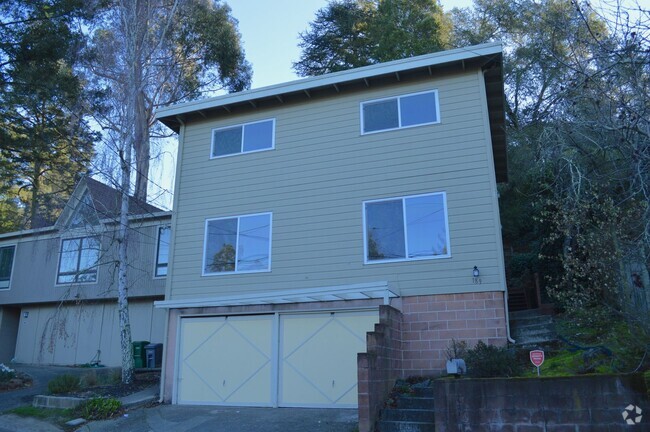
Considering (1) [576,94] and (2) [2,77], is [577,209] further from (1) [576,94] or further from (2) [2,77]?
(2) [2,77]

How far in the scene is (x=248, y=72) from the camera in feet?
91.2

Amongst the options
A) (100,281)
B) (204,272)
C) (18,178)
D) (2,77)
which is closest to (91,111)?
(2,77)

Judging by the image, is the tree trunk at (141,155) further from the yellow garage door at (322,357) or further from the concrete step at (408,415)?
the concrete step at (408,415)

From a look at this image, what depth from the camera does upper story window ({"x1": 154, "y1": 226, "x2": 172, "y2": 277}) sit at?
1790 cm

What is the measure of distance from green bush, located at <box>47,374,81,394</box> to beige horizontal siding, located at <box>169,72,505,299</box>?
127 inches

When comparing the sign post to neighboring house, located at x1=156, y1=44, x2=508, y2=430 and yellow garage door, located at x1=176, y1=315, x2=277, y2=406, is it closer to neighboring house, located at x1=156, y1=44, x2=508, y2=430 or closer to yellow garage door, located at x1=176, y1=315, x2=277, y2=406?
neighboring house, located at x1=156, y1=44, x2=508, y2=430

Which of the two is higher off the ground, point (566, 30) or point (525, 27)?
point (525, 27)

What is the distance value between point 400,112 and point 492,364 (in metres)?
Answer: 6.15

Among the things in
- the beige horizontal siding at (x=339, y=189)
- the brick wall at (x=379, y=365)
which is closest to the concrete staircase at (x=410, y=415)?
the brick wall at (x=379, y=365)

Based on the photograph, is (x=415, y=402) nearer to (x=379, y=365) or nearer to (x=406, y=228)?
(x=379, y=365)

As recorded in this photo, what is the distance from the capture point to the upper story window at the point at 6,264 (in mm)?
21531

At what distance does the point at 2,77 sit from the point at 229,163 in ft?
30.4

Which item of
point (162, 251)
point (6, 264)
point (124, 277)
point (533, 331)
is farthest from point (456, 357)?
point (6, 264)

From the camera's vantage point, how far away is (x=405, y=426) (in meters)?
8.42
